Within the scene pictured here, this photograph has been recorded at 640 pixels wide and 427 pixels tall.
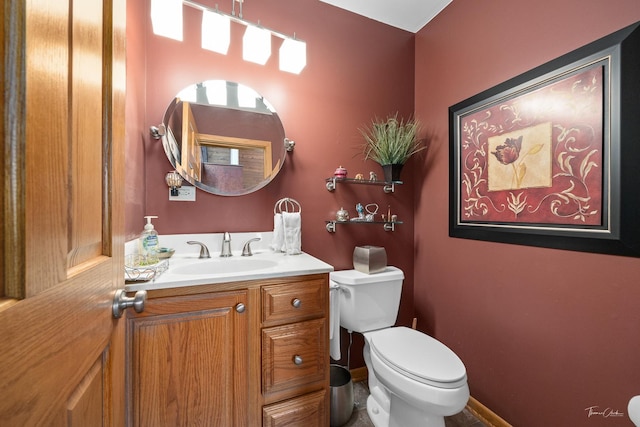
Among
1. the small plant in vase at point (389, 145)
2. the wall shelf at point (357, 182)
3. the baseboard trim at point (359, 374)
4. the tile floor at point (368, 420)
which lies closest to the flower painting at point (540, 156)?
the small plant in vase at point (389, 145)

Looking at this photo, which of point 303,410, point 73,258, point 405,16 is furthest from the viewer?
point 405,16

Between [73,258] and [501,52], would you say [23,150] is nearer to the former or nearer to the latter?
[73,258]

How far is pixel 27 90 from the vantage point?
1.06 feet

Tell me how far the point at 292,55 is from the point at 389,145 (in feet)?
2.67

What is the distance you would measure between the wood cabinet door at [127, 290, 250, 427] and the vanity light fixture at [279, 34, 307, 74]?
131 centimetres

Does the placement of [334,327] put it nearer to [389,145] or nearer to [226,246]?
[226,246]

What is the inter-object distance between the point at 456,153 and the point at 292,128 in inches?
41.4

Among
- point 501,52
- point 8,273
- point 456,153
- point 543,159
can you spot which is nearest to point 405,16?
point 501,52

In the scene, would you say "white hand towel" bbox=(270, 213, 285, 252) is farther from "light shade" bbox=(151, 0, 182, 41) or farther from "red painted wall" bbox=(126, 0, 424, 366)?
"light shade" bbox=(151, 0, 182, 41)

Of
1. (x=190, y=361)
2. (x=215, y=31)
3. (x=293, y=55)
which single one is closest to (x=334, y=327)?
(x=190, y=361)

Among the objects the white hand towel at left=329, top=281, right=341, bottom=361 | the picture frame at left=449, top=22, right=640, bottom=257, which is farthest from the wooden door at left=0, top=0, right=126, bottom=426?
the picture frame at left=449, top=22, right=640, bottom=257

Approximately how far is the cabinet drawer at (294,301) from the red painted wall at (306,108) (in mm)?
529

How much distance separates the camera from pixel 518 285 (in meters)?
1.30

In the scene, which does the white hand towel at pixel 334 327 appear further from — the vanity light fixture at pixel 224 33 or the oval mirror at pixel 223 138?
the vanity light fixture at pixel 224 33
